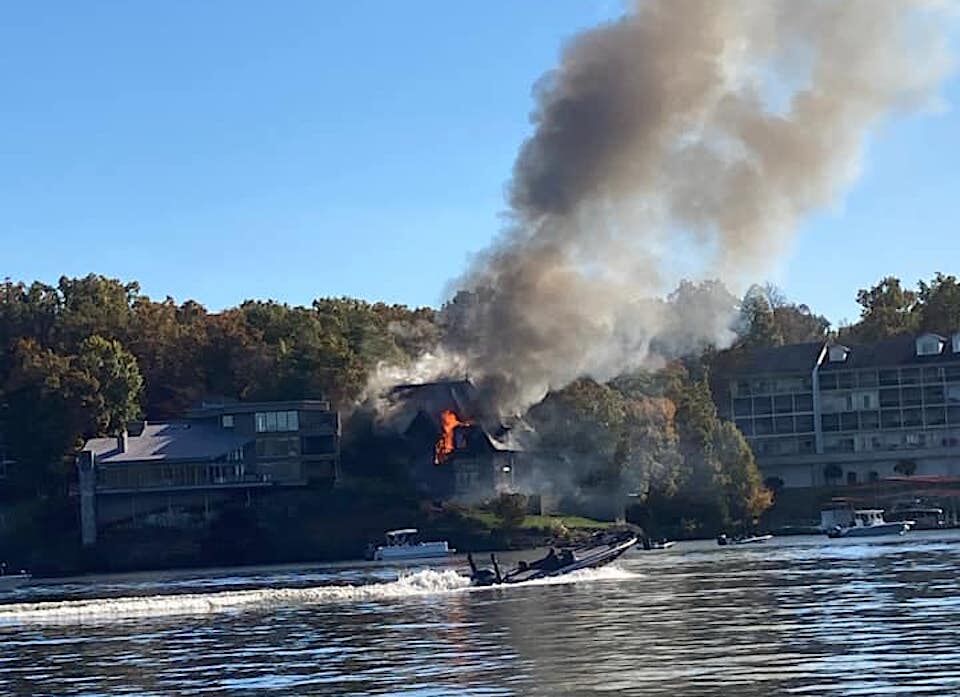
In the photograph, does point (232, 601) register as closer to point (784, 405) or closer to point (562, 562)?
point (562, 562)

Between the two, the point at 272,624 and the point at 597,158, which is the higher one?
the point at 597,158

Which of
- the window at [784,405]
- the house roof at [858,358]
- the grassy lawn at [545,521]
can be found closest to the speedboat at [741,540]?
the grassy lawn at [545,521]

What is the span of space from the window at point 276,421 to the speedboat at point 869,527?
4773 cm

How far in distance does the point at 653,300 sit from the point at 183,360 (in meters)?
68.6

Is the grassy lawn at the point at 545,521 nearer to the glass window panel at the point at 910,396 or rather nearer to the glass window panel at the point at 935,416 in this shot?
the glass window panel at the point at 935,416

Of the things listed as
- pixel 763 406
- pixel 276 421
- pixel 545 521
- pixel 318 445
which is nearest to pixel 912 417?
pixel 763 406

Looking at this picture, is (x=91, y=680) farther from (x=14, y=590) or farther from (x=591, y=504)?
(x=591, y=504)

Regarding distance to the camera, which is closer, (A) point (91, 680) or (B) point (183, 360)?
(A) point (91, 680)

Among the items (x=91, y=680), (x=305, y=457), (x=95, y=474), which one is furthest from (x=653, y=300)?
(x=91, y=680)

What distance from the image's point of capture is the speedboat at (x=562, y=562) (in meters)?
90.2

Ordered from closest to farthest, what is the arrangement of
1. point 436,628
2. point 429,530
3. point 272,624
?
point 436,628 → point 272,624 → point 429,530

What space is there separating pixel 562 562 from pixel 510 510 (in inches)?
2043

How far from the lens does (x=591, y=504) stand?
504 feet

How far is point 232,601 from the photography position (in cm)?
8294
